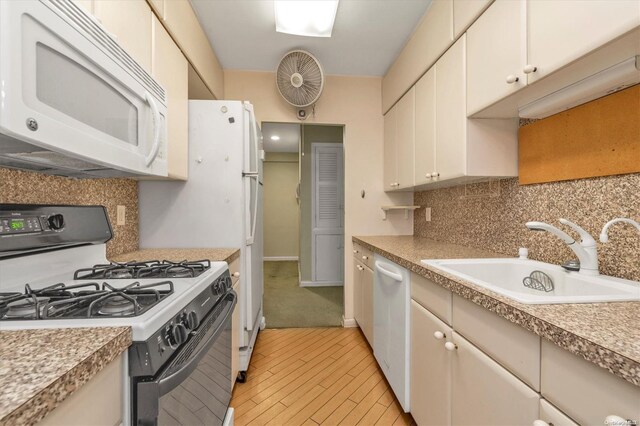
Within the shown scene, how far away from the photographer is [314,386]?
194 cm

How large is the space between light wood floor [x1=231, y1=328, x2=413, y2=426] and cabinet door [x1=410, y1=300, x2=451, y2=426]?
34 cm

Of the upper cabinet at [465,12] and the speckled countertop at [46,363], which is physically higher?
the upper cabinet at [465,12]

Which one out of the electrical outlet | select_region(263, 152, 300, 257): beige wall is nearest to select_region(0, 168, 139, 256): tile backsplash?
the electrical outlet

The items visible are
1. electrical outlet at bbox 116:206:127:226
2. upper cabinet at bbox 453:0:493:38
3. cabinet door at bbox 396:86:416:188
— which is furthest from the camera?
cabinet door at bbox 396:86:416:188

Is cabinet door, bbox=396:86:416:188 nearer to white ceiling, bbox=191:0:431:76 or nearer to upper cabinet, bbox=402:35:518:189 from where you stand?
upper cabinet, bbox=402:35:518:189

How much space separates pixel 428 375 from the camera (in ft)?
4.32

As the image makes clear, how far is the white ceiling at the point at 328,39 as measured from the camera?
196cm

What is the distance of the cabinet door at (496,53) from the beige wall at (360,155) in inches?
58.5

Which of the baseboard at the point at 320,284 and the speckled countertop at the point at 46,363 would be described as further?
the baseboard at the point at 320,284

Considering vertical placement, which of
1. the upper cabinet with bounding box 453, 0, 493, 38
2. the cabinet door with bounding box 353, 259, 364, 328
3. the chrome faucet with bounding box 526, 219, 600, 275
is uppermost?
the upper cabinet with bounding box 453, 0, 493, 38

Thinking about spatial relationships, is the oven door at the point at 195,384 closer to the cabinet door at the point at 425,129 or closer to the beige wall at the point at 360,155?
the cabinet door at the point at 425,129

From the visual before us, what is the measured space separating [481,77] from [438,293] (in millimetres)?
1002

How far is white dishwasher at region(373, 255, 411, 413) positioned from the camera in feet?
5.06

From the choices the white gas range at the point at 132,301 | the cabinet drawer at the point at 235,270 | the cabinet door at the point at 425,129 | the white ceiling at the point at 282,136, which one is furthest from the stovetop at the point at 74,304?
the white ceiling at the point at 282,136
